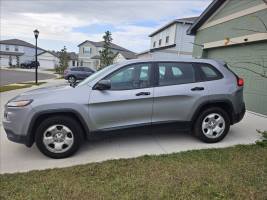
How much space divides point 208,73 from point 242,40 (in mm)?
4581

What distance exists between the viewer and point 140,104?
478 cm

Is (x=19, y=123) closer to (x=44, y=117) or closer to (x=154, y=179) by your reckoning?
(x=44, y=117)

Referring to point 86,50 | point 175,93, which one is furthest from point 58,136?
point 86,50

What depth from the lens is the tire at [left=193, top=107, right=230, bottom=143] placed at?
5203 millimetres

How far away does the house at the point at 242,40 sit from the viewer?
26.6 ft

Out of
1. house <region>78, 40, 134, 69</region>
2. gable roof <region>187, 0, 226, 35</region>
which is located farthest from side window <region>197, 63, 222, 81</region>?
house <region>78, 40, 134, 69</region>

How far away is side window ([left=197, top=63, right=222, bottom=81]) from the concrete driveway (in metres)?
1.35

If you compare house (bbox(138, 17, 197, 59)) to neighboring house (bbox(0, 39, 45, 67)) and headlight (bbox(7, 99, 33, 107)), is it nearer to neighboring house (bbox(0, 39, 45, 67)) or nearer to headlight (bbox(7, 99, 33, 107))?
headlight (bbox(7, 99, 33, 107))

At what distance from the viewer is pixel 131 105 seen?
15.5ft

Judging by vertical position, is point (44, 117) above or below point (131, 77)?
below

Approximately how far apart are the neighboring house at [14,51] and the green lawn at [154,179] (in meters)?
67.5

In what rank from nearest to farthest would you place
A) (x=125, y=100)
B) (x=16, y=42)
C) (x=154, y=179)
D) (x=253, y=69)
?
1. (x=154, y=179)
2. (x=125, y=100)
3. (x=253, y=69)
4. (x=16, y=42)

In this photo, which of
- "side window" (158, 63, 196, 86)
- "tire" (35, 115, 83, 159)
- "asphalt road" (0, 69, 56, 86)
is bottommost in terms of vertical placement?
"asphalt road" (0, 69, 56, 86)

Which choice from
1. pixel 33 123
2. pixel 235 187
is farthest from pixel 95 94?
pixel 235 187
